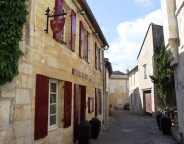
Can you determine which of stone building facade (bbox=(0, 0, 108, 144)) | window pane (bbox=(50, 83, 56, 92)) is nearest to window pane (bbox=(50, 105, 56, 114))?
stone building facade (bbox=(0, 0, 108, 144))

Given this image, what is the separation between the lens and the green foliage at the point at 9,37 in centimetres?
429

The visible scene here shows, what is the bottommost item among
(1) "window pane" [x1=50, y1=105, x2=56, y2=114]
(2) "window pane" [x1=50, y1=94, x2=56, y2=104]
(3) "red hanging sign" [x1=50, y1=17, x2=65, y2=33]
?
(1) "window pane" [x1=50, y1=105, x2=56, y2=114]

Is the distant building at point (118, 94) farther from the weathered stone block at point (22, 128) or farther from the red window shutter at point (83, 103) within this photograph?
the weathered stone block at point (22, 128)

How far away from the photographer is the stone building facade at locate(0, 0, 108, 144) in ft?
15.7

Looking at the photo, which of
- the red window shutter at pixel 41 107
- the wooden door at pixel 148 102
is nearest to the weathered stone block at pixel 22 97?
the red window shutter at pixel 41 107

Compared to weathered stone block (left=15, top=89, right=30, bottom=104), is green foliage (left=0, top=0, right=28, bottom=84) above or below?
above

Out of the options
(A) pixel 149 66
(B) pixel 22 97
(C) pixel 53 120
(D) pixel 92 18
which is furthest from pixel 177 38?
(A) pixel 149 66

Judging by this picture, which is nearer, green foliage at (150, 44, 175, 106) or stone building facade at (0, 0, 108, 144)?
stone building facade at (0, 0, 108, 144)

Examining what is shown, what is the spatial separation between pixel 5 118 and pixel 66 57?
3.72m

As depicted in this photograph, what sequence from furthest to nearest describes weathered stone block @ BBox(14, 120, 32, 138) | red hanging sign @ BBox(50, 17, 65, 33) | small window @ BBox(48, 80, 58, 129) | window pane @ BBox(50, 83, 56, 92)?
window pane @ BBox(50, 83, 56, 92)
small window @ BBox(48, 80, 58, 129)
red hanging sign @ BBox(50, 17, 65, 33)
weathered stone block @ BBox(14, 120, 32, 138)

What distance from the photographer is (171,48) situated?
9.33m

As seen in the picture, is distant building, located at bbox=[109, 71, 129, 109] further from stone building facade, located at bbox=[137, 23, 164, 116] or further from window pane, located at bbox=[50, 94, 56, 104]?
window pane, located at bbox=[50, 94, 56, 104]

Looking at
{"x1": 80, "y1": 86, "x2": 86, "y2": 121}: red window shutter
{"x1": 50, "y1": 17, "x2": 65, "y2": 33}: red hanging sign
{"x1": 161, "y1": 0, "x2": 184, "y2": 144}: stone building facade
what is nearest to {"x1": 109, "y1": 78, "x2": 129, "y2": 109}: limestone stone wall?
{"x1": 80, "y1": 86, "x2": 86, "y2": 121}: red window shutter

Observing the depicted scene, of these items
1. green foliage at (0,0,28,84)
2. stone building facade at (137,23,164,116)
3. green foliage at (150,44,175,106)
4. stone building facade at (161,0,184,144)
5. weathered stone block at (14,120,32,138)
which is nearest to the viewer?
green foliage at (0,0,28,84)
